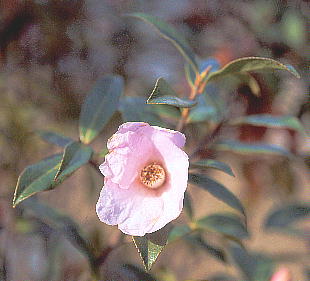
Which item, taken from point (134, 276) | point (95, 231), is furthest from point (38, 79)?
point (134, 276)

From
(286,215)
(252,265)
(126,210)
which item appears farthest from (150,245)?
(286,215)

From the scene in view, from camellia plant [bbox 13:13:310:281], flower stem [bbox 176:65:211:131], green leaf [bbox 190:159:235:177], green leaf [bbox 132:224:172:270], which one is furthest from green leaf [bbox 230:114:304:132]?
green leaf [bbox 132:224:172:270]

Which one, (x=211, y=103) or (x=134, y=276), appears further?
(x=211, y=103)

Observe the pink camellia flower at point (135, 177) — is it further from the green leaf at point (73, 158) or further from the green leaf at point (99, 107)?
the green leaf at point (99, 107)

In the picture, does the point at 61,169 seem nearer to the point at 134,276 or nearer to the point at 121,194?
the point at 121,194

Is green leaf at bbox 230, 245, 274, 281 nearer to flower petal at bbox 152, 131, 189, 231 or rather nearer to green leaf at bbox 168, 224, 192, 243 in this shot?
green leaf at bbox 168, 224, 192, 243

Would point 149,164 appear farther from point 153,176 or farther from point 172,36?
point 172,36
